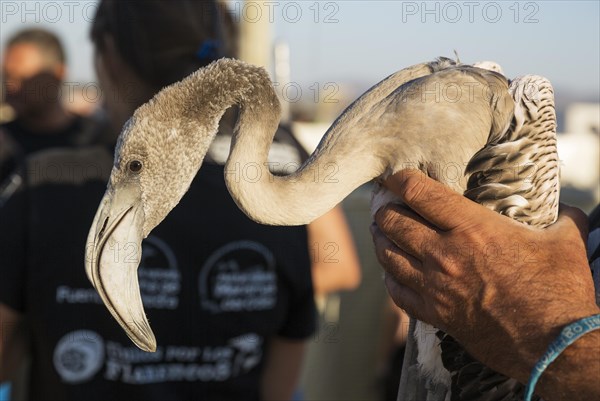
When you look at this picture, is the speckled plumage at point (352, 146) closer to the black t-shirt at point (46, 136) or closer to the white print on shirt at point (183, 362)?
the white print on shirt at point (183, 362)

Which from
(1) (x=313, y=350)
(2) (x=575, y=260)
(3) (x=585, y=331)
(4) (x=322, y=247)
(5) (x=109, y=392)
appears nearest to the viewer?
(3) (x=585, y=331)

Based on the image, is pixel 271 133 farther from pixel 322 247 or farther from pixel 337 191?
pixel 322 247

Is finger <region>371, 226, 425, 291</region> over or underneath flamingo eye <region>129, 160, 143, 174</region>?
underneath

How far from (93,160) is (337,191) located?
3.91 ft

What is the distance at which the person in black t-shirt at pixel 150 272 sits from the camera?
307cm

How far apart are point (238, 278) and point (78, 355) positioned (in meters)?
0.65

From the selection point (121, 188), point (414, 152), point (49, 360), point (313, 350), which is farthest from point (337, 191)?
point (313, 350)

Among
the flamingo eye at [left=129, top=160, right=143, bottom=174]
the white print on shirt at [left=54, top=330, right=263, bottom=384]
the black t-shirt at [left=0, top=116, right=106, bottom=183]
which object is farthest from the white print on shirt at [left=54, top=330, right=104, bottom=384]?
the black t-shirt at [left=0, top=116, right=106, bottom=183]

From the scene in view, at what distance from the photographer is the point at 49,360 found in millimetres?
3113

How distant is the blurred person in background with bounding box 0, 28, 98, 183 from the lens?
20.3 feet

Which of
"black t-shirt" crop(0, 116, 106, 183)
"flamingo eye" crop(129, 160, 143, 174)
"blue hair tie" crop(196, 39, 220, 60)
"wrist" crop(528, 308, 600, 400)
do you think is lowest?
"black t-shirt" crop(0, 116, 106, 183)

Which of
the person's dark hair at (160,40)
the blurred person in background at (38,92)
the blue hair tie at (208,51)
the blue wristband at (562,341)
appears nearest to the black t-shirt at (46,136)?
the blurred person in background at (38,92)

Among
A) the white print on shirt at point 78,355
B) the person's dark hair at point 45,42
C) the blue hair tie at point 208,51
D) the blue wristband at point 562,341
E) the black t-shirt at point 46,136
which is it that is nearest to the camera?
the blue wristband at point 562,341

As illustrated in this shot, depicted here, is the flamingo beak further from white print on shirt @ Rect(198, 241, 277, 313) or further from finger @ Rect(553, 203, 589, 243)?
finger @ Rect(553, 203, 589, 243)
